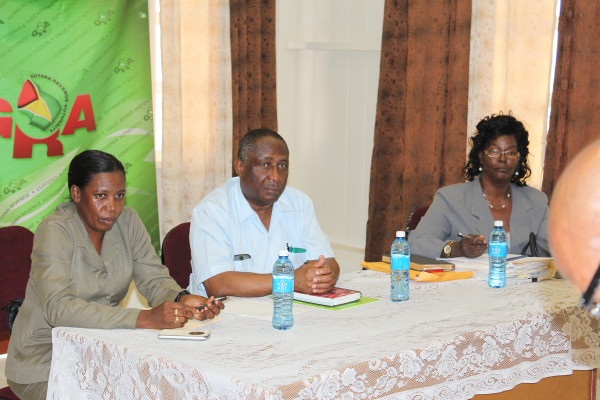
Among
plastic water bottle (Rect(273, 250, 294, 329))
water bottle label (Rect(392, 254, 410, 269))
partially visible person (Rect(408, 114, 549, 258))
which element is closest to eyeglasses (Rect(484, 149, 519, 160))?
partially visible person (Rect(408, 114, 549, 258))

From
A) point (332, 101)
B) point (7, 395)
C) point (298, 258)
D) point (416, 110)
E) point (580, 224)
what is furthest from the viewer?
point (332, 101)

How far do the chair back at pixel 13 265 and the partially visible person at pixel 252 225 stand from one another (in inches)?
27.9

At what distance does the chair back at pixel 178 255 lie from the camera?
330cm

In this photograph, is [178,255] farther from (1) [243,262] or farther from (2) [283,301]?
(2) [283,301]

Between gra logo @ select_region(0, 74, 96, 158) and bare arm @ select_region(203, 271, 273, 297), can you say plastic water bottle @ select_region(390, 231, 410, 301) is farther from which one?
gra logo @ select_region(0, 74, 96, 158)

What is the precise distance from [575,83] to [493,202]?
845 millimetres

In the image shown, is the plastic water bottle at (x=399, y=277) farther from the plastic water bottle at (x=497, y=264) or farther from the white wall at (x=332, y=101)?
the white wall at (x=332, y=101)

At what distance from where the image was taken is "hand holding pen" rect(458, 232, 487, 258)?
10.7 feet

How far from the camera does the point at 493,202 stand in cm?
371

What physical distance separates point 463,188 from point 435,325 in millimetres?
1494

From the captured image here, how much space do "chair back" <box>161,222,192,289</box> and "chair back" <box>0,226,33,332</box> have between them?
61 cm

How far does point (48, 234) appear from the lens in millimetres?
2480

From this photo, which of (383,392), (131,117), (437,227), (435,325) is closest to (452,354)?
(435,325)

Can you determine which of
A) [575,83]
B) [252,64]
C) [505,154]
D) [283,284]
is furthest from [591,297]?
[252,64]
